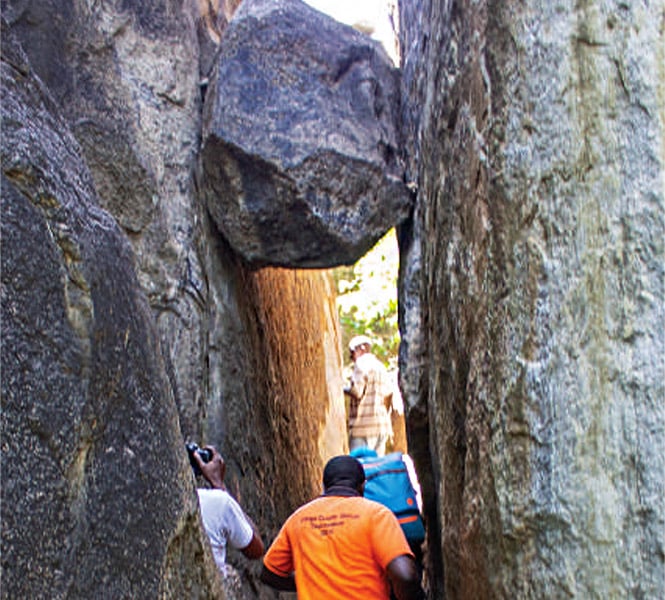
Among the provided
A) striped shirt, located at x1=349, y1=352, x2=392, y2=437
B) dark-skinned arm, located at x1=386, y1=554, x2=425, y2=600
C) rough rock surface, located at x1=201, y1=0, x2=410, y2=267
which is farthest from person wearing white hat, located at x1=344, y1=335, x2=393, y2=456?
dark-skinned arm, located at x1=386, y1=554, x2=425, y2=600

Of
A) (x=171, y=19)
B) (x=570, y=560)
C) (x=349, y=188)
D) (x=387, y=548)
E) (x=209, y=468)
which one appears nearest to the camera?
(x=570, y=560)

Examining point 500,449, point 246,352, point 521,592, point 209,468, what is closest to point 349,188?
point 246,352

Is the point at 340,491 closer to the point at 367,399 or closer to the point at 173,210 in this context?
the point at 173,210

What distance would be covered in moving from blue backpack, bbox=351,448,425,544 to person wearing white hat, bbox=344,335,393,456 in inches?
138

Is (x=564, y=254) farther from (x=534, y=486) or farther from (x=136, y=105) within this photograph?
(x=136, y=105)

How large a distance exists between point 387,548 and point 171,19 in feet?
13.9

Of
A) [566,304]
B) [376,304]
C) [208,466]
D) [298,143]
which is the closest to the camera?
[566,304]

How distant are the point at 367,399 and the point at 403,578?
4.84 meters

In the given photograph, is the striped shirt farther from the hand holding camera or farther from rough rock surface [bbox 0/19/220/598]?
rough rock surface [bbox 0/19/220/598]

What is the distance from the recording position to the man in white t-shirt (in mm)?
4207

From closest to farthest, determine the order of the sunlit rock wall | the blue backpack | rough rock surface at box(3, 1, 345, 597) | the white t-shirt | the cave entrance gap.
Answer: the sunlit rock wall
the white t-shirt
the blue backpack
rough rock surface at box(3, 1, 345, 597)
the cave entrance gap

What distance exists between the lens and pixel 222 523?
14.0ft

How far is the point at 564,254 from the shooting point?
346 centimetres

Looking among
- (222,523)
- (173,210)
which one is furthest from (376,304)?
(222,523)
